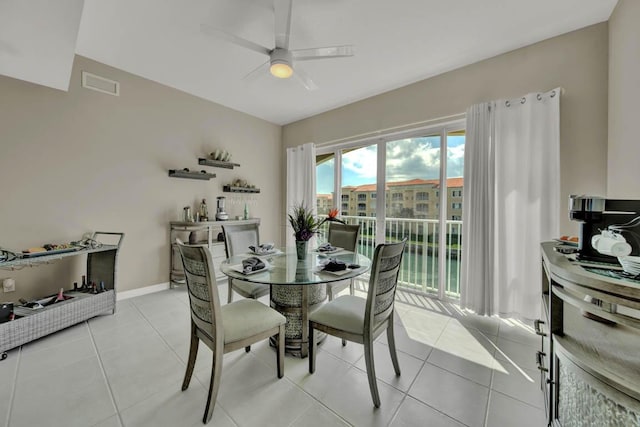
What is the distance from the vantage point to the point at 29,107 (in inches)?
97.5

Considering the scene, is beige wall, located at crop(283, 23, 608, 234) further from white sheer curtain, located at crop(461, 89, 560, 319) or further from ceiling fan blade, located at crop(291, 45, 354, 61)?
ceiling fan blade, located at crop(291, 45, 354, 61)

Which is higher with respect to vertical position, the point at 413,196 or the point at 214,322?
the point at 413,196

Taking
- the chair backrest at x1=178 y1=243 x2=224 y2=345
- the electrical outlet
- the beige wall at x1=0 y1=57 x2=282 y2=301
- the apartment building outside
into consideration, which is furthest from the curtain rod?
the electrical outlet

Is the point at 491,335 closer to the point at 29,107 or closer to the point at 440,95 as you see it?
the point at 440,95

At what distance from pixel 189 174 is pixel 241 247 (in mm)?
1539

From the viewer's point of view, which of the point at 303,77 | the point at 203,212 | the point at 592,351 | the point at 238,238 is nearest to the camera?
the point at 592,351

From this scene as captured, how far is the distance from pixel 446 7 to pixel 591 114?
1585 millimetres

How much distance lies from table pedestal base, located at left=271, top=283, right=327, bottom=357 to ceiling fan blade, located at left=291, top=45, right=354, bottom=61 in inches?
75.9

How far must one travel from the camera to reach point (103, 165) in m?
2.94

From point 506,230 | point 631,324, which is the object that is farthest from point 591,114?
point 631,324

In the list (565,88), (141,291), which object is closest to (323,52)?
(565,88)

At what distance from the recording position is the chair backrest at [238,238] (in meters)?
2.71

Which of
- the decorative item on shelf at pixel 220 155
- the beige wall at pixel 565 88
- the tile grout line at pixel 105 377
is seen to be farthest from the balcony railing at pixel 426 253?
the tile grout line at pixel 105 377

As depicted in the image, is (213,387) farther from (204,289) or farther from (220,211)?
(220,211)
